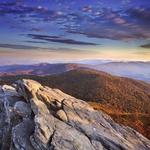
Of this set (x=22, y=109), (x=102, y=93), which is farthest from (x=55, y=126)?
(x=102, y=93)

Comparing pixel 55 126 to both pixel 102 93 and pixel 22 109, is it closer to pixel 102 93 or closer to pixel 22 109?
pixel 22 109

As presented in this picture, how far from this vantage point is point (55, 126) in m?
12.7

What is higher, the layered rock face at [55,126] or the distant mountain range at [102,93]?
the layered rock face at [55,126]

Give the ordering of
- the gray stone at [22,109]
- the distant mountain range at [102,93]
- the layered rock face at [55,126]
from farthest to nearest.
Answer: the distant mountain range at [102,93] → the gray stone at [22,109] → the layered rock face at [55,126]

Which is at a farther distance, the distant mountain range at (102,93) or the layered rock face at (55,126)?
the distant mountain range at (102,93)

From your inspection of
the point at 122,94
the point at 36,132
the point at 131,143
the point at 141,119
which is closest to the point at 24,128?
the point at 36,132

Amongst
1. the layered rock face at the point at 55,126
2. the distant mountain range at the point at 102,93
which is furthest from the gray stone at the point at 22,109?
the distant mountain range at the point at 102,93

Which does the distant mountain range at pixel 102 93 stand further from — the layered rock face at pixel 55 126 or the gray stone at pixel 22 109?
the gray stone at pixel 22 109

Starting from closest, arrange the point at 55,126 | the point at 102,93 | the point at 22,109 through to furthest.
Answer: the point at 55,126, the point at 22,109, the point at 102,93

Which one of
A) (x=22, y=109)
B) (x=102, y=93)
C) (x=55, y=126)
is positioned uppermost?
(x=22, y=109)

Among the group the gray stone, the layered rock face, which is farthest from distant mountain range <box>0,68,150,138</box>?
the gray stone

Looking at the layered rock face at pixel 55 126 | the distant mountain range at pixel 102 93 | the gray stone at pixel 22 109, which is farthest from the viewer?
the distant mountain range at pixel 102 93

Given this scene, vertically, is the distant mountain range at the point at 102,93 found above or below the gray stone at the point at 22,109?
below

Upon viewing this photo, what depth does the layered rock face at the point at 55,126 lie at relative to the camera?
1176 centimetres
